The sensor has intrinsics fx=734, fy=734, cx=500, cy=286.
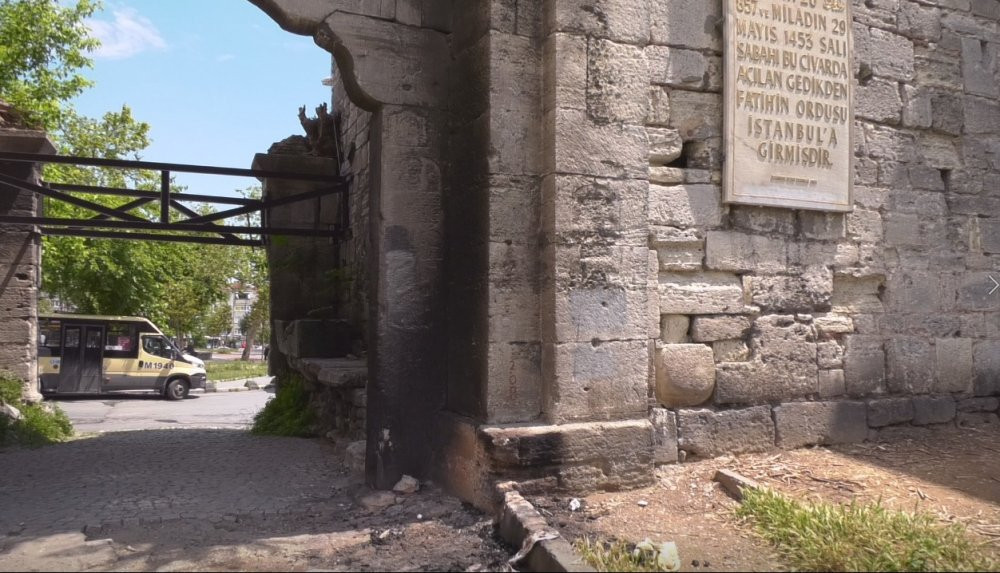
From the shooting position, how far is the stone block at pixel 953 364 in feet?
18.4

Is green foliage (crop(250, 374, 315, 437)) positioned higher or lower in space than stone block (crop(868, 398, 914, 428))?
lower

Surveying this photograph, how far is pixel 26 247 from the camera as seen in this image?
10062mm

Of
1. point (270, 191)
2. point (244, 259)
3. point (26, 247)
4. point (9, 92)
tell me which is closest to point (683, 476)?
point (270, 191)

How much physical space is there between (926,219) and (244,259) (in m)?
30.0

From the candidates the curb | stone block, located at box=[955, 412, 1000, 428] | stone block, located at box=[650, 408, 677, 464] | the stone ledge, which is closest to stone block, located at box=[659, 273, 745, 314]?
stone block, located at box=[650, 408, 677, 464]

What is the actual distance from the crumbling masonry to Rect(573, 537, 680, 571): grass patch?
78 centimetres

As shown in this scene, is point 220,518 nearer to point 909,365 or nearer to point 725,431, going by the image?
point 725,431

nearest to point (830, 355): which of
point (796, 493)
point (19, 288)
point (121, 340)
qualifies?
point (796, 493)

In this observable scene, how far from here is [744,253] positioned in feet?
16.0

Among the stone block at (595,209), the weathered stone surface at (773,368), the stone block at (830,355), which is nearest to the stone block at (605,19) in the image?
the stone block at (595,209)

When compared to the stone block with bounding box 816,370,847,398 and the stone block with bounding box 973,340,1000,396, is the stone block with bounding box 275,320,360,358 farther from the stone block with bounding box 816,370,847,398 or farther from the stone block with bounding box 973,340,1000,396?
the stone block with bounding box 973,340,1000,396

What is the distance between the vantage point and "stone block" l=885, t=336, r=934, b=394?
5418 millimetres

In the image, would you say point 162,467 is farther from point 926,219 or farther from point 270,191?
point 926,219

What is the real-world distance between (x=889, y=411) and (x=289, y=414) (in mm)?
5943
